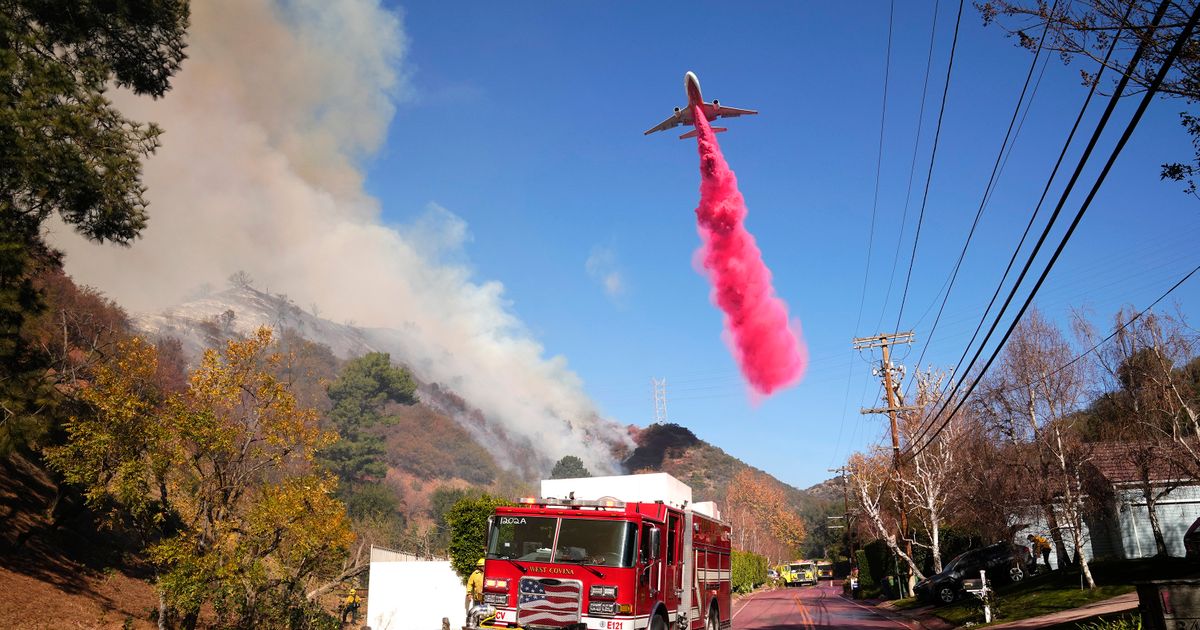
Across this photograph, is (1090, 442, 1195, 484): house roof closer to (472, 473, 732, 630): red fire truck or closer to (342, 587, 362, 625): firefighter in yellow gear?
(472, 473, 732, 630): red fire truck

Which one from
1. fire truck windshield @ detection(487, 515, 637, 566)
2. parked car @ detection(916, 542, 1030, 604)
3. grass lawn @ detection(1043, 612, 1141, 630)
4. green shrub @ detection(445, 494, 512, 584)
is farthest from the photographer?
parked car @ detection(916, 542, 1030, 604)

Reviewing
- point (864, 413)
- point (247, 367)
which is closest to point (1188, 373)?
point (864, 413)

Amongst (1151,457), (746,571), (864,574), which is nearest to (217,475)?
(1151,457)

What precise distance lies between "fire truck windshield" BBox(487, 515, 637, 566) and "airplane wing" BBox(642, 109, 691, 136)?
89.8 feet

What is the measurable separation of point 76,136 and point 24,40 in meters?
3.02

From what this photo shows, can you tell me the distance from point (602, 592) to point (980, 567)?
2746 centimetres

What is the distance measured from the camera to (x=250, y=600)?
21062mm

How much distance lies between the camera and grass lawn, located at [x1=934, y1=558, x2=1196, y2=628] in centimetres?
2389

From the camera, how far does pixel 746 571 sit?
61.5 m

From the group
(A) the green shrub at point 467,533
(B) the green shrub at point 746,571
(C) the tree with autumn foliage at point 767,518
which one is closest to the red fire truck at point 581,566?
(A) the green shrub at point 467,533

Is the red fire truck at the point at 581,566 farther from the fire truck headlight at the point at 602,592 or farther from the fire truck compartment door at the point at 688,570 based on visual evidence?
the fire truck compartment door at the point at 688,570

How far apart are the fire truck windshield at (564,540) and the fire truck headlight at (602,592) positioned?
0.38m

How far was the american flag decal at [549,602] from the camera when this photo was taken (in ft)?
38.7

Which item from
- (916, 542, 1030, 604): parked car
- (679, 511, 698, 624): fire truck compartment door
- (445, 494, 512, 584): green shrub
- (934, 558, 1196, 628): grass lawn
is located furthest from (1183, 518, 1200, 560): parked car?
(445, 494, 512, 584): green shrub
